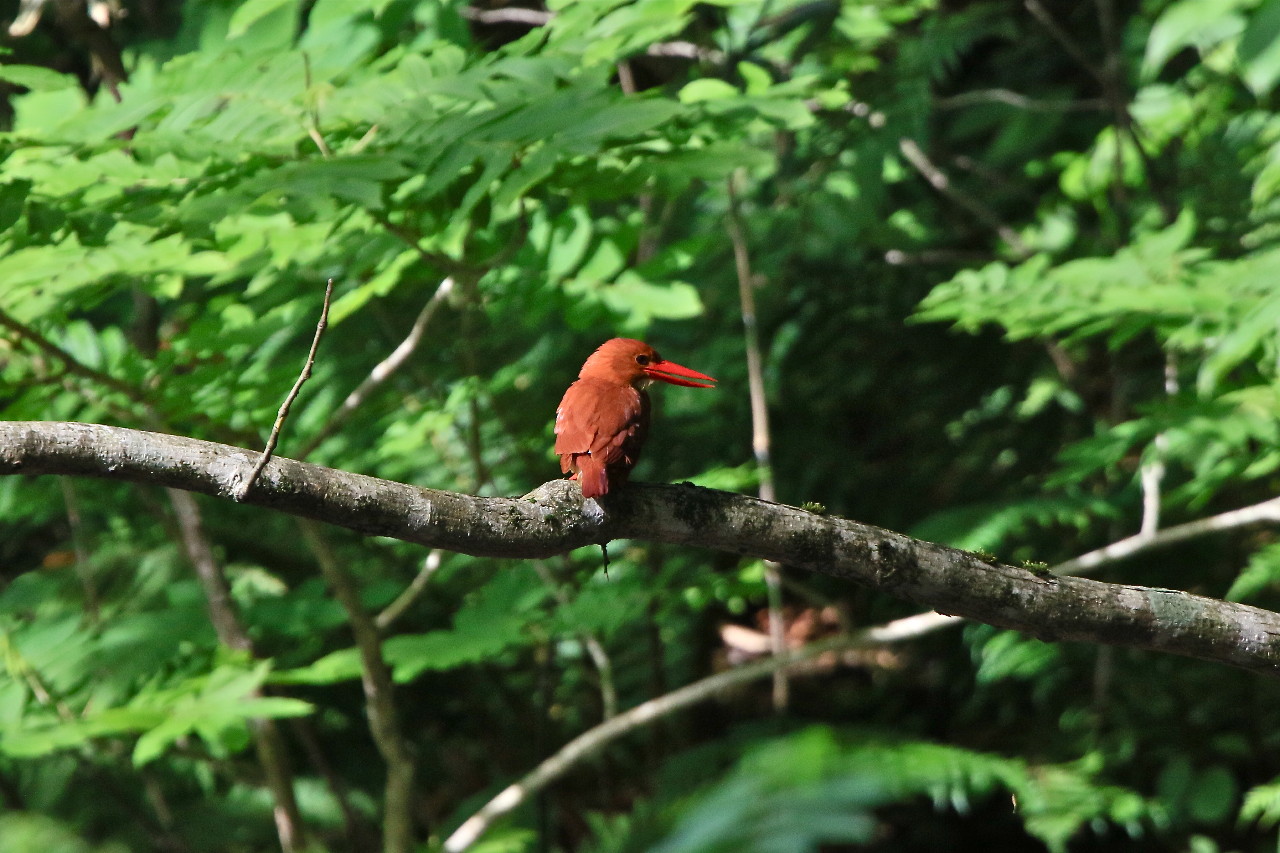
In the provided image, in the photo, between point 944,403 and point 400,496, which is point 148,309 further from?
point 944,403

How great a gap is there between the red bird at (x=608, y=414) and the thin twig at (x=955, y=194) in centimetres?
294

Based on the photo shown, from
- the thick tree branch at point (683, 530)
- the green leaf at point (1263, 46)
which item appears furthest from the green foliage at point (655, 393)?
the thick tree branch at point (683, 530)

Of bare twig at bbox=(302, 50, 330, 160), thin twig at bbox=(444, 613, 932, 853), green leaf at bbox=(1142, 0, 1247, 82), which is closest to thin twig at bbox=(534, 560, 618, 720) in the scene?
thin twig at bbox=(444, 613, 932, 853)

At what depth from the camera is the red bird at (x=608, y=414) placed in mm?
1680

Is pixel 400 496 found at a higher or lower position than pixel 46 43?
lower

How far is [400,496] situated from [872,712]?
4.23m

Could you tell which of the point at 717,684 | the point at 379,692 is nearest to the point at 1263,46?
the point at 717,684

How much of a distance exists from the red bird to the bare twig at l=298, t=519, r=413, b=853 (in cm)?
123

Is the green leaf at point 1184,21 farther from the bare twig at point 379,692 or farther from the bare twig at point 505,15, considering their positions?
the bare twig at point 379,692

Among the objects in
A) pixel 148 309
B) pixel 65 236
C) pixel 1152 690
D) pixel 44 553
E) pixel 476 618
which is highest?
pixel 65 236

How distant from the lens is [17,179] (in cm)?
213

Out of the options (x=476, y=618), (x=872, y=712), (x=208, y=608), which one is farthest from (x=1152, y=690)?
(x=208, y=608)

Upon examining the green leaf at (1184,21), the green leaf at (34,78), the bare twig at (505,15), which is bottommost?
the green leaf at (1184,21)

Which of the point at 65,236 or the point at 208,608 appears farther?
the point at 208,608
